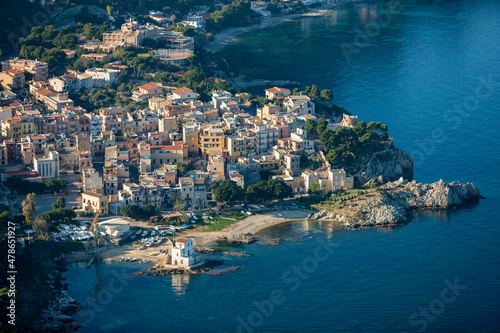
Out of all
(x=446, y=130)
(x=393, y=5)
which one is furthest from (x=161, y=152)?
(x=393, y=5)

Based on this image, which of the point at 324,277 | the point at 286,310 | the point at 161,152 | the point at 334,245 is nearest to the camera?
the point at 286,310

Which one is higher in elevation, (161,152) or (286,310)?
(161,152)

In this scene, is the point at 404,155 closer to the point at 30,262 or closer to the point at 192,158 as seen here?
the point at 192,158

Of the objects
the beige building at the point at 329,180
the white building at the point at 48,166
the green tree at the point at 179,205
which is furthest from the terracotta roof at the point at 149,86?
the green tree at the point at 179,205

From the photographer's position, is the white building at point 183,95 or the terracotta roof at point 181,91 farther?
the terracotta roof at point 181,91

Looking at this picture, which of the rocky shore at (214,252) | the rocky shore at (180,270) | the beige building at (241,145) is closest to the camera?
the rocky shore at (180,270)

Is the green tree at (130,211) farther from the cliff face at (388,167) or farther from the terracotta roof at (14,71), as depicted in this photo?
the terracotta roof at (14,71)
